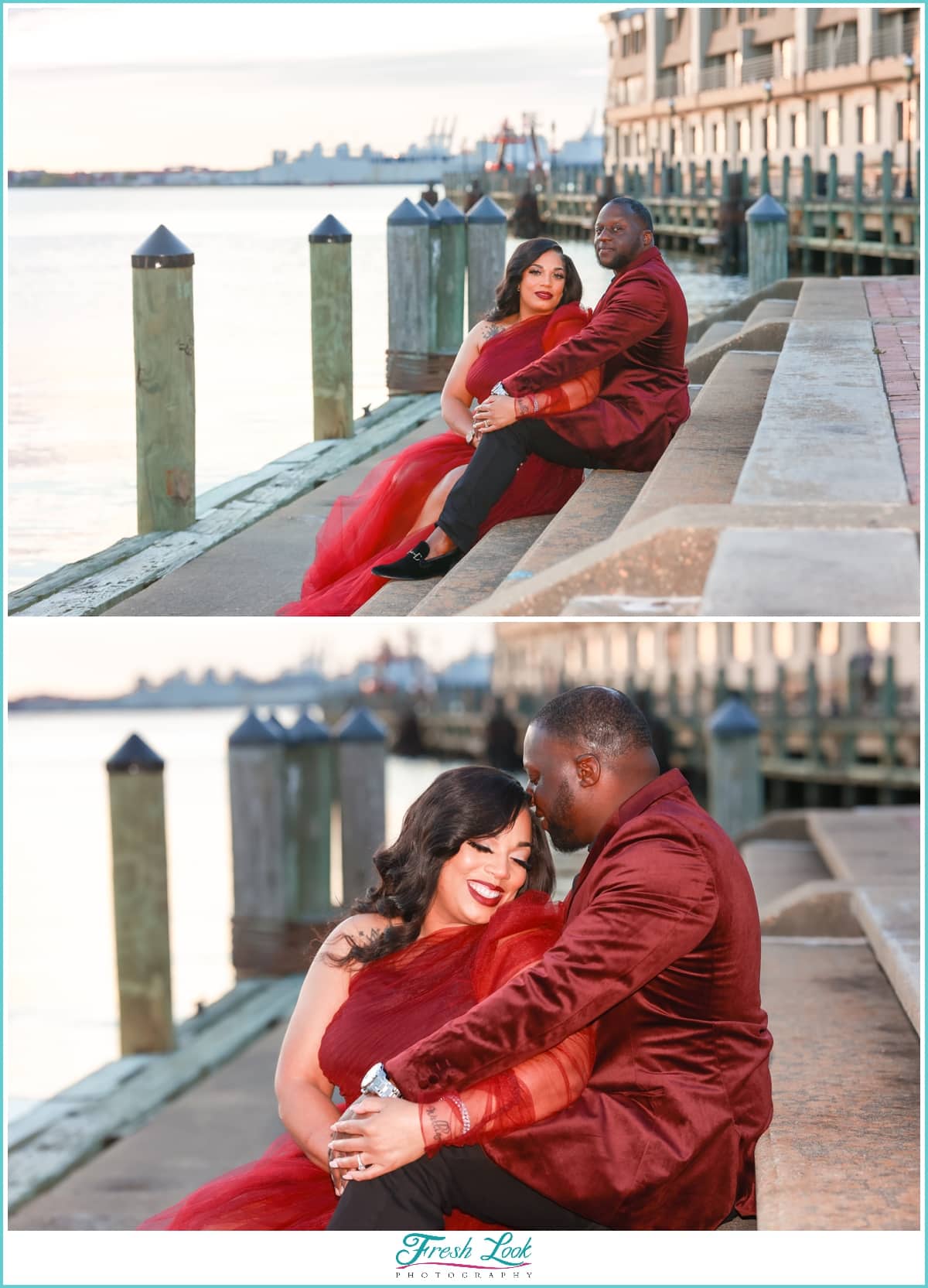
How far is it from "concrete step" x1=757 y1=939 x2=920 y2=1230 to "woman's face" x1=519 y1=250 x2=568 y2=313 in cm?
219

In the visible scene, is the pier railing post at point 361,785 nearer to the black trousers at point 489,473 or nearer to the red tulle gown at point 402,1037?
the black trousers at point 489,473

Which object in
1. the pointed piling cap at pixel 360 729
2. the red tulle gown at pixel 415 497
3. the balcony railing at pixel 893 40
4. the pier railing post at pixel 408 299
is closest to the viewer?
the red tulle gown at pixel 415 497

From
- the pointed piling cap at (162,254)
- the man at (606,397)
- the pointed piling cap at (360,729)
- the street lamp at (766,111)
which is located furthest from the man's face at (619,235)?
the street lamp at (766,111)

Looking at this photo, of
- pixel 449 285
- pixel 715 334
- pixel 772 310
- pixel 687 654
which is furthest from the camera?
pixel 687 654

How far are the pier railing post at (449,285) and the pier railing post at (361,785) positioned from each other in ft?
10.1

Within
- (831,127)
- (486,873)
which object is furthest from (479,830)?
(831,127)

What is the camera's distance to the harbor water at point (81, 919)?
1021 centimetres

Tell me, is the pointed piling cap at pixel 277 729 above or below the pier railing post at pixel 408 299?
below

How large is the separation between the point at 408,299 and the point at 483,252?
31.8 inches

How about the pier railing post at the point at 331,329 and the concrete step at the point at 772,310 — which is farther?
the concrete step at the point at 772,310

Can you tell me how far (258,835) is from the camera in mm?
9273

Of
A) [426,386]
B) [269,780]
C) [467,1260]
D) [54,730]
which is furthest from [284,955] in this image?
[54,730]

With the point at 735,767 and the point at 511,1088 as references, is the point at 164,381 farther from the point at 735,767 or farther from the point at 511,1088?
the point at 735,767

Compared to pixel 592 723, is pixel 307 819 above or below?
below
